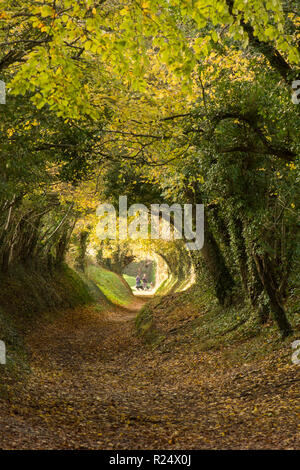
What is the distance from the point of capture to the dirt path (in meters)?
6.64

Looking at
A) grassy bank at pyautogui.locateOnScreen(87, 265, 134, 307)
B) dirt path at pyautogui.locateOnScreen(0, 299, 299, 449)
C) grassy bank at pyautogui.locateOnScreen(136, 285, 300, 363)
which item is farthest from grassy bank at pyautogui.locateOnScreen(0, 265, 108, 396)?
grassy bank at pyautogui.locateOnScreen(87, 265, 134, 307)

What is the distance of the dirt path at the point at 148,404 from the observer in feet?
21.8

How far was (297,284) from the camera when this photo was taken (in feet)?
43.7

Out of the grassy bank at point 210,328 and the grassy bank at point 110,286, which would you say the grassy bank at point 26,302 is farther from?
the grassy bank at point 110,286

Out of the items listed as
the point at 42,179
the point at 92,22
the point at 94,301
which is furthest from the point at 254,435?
the point at 94,301

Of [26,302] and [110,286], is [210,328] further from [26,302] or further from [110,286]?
[110,286]

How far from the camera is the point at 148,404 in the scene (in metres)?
9.52

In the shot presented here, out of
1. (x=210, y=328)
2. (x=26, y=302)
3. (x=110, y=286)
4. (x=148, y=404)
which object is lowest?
(x=148, y=404)

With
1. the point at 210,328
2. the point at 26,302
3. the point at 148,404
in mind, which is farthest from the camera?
the point at 26,302

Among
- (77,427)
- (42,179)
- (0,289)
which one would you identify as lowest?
(77,427)

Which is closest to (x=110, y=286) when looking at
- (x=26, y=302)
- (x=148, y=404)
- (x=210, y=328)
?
(x=26, y=302)

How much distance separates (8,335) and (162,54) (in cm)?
1038

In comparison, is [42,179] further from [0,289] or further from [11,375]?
[0,289]

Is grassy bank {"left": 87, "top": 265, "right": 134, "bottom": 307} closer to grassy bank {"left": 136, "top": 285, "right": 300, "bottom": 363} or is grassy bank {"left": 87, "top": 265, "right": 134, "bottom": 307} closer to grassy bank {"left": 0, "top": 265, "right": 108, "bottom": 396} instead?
grassy bank {"left": 0, "top": 265, "right": 108, "bottom": 396}
